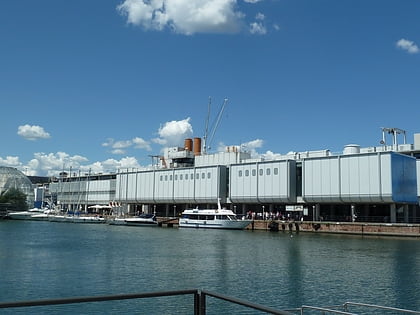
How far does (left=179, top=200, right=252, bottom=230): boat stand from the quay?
2871 mm

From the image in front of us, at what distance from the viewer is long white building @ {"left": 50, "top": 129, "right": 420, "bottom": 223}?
10469 centimetres

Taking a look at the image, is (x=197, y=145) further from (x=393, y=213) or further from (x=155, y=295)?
(x=155, y=295)

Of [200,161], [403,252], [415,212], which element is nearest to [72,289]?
[403,252]

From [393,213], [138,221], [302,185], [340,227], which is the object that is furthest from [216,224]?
[393,213]

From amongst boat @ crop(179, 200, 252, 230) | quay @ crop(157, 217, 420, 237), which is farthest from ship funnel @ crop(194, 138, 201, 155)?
quay @ crop(157, 217, 420, 237)

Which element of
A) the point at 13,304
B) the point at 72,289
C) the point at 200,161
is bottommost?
the point at 72,289

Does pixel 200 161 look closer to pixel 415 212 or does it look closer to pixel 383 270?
pixel 415 212

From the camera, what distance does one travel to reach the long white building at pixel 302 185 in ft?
343

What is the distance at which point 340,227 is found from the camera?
339 feet

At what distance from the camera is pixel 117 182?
173 m

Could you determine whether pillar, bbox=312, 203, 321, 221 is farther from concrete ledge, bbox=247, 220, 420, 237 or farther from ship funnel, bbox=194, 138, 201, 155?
ship funnel, bbox=194, 138, 201, 155

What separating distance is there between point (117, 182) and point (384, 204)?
9521cm

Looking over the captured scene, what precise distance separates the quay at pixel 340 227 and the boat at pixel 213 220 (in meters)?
2.87

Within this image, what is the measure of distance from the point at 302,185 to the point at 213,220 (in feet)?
78.3
